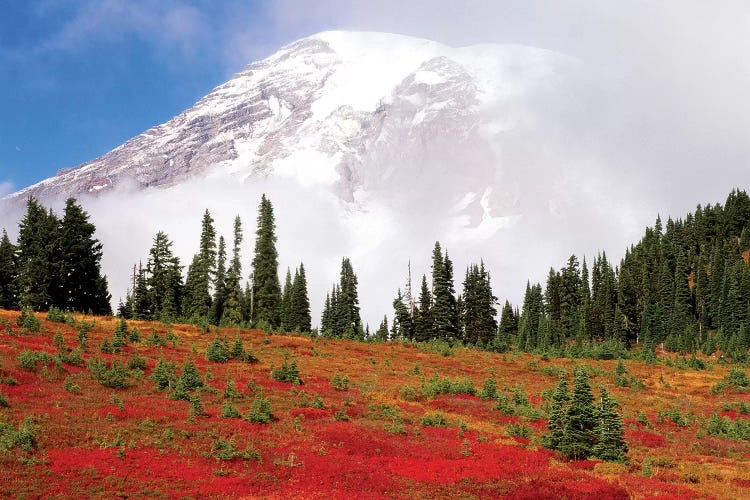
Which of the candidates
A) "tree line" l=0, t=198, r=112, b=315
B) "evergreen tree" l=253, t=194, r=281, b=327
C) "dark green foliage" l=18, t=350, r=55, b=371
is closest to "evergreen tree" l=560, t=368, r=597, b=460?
"dark green foliage" l=18, t=350, r=55, b=371

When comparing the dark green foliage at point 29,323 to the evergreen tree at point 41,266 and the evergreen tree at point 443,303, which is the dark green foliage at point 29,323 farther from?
the evergreen tree at point 443,303

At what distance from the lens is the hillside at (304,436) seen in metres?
22.9

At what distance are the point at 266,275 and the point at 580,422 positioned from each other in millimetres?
64665

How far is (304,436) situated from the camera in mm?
29953

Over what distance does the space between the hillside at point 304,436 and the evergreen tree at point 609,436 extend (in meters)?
0.74

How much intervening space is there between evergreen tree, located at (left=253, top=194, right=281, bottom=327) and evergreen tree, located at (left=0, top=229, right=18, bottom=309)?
1236 inches

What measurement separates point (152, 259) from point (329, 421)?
6240 cm

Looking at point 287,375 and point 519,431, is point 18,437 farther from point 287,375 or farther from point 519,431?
point 519,431

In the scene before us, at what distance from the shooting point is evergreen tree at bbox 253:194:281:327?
88.1m

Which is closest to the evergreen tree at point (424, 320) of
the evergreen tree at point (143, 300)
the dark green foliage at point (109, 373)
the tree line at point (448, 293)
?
the tree line at point (448, 293)

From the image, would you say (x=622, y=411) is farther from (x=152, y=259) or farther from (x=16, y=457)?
(x=152, y=259)

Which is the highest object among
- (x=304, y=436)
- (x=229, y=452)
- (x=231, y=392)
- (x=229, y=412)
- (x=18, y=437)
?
(x=231, y=392)

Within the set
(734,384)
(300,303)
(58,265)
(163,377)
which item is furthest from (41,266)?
(734,384)

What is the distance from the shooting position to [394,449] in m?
29.2
